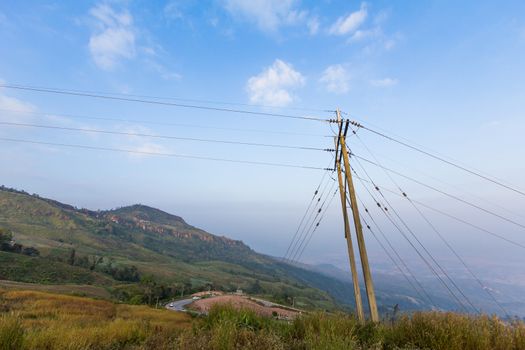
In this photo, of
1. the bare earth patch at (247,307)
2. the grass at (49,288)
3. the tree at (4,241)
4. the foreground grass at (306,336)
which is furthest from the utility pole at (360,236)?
the tree at (4,241)

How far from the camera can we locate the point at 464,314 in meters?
8.20

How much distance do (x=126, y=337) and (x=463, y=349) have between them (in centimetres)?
757

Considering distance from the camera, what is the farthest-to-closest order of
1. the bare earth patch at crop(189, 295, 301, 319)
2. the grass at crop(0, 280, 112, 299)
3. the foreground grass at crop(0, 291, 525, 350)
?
the grass at crop(0, 280, 112, 299) < the bare earth patch at crop(189, 295, 301, 319) < the foreground grass at crop(0, 291, 525, 350)

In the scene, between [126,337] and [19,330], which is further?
[126,337]

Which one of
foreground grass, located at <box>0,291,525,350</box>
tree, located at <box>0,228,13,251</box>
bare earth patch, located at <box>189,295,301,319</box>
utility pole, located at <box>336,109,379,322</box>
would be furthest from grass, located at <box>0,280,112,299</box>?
tree, located at <box>0,228,13,251</box>

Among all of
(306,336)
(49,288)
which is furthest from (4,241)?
(306,336)

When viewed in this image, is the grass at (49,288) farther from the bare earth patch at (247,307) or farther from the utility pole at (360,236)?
the utility pole at (360,236)

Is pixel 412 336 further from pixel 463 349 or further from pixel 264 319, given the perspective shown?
pixel 264 319

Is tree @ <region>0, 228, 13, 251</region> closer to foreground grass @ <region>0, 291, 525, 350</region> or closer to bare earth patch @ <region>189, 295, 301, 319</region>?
bare earth patch @ <region>189, 295, 301, 319</region>

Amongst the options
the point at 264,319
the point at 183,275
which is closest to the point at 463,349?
the point at 264,319

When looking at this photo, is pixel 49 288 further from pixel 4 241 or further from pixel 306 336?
pixel 4 241

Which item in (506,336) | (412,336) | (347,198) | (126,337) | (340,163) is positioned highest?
(340,163)

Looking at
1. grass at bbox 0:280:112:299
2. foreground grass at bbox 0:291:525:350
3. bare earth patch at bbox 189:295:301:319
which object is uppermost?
foreground grass at bbox 0:291:525:350

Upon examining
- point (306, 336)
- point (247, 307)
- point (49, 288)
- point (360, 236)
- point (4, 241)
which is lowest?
point (49, 288)
